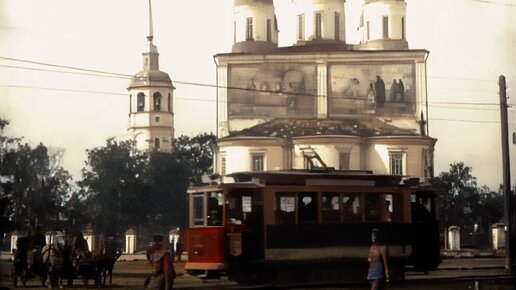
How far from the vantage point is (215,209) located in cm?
2123

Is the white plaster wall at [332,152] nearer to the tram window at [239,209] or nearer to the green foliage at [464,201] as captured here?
the green foliage at [464,201]

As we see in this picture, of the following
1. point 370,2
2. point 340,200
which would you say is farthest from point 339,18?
point 340,200

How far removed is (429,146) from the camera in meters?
26.7

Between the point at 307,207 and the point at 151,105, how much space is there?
374cm

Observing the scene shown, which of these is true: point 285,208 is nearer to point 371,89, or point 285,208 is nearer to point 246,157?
point 246,157

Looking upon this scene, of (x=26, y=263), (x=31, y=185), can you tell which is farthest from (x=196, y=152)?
(x=26, y=263)

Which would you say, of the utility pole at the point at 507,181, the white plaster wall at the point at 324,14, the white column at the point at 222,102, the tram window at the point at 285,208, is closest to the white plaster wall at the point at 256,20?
the white plaster wall at the point at 324,14

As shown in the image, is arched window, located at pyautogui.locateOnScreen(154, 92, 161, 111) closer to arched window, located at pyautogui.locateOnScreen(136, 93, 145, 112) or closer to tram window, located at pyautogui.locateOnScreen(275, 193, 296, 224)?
arched window, located at pyautogui.locateOnScreen(136, 93, 145, 112)

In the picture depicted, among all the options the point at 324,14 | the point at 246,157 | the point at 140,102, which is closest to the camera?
the point at 140,102

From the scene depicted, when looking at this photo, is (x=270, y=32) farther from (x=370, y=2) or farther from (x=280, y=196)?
(x=370, y=2)

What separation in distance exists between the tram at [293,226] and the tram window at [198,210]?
2 cm

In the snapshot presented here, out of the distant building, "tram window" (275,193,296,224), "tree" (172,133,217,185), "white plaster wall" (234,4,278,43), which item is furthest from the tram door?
"white plaster wall" (234,4,278,43)

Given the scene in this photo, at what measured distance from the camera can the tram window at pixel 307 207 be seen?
21672mm

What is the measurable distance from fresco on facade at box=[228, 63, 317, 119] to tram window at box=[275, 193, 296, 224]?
3.45 m
